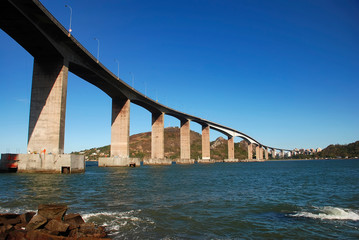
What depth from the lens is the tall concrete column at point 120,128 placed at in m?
65.8

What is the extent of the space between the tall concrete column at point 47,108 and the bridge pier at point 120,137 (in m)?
28.4

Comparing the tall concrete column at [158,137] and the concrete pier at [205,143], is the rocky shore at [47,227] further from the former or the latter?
the concrete pier at [205,143]

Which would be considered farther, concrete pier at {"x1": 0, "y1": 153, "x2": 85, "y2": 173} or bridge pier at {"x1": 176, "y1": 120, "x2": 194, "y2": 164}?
bridge pier at {"x1": 176, "y1": 120, "x2": 194, "y2": 164}

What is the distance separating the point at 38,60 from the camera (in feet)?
125

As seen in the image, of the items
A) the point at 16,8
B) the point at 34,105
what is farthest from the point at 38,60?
the point at 16,8

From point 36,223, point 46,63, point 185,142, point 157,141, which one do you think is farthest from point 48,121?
point 185,142

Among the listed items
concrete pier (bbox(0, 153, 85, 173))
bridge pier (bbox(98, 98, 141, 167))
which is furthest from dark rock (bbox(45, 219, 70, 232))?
bridge pier (bbox(98, 98, 141, 167))

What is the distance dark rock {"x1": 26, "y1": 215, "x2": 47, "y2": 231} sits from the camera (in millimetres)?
8297

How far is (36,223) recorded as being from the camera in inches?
332

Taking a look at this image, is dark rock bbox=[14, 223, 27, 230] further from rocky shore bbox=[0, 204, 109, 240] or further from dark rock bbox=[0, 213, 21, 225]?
dark rock bbox=[0, 213, 21, 225]

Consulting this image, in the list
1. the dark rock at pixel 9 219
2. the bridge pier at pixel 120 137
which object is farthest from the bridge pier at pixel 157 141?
the dark rock at pixel 9 219

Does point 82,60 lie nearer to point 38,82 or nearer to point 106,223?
point 38,82

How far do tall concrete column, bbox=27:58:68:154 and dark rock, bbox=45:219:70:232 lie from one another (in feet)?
98.7

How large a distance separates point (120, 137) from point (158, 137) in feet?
76.8
